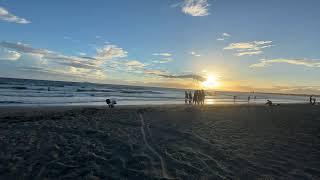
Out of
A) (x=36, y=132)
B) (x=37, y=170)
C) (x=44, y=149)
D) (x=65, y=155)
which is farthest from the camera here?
(x=36, y=132)

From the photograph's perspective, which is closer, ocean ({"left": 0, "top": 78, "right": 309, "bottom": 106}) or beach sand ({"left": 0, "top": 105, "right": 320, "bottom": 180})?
beach sand ({"left": 0, "top": 105, "right": 320, "bottom": 180})

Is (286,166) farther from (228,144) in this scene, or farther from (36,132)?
(36,132)

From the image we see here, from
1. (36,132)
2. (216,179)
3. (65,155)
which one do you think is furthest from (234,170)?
(36,132)

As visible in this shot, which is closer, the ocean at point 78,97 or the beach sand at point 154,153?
the beach sand at point 154,153

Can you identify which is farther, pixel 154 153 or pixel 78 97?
pixel 78 97

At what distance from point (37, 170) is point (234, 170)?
423cm

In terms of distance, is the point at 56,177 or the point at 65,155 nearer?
the point at 56,177

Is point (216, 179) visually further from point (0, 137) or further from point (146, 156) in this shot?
point (0, 137)

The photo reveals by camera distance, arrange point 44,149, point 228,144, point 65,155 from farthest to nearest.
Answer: point 228,144
point 44,149
point 65,155

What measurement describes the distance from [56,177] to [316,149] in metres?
6.96

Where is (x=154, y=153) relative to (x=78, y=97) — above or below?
below

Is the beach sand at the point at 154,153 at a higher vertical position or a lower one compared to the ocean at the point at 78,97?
lower

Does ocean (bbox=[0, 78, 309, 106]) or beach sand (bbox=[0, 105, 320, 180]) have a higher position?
ocean (bbox=[0, 78, 309, 106])

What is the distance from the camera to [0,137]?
894 cm
